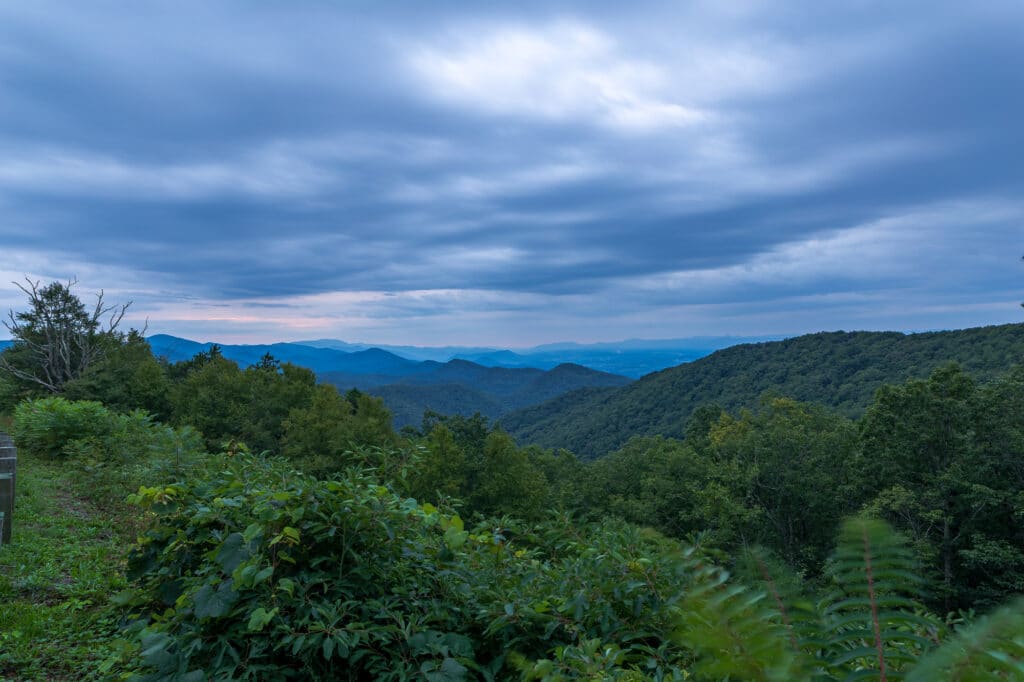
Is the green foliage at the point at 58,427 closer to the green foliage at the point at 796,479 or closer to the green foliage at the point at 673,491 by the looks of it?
the green foliage at the point at 673,491

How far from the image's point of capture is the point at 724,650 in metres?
0.89

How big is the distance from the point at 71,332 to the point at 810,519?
37.2m

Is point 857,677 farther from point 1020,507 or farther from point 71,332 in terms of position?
point 71,332

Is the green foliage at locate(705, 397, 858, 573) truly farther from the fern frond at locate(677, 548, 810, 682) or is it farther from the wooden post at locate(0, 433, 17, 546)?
the fern frond at locate(677, 548, 810, 682)

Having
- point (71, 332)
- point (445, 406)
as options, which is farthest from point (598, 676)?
point (445, 406)

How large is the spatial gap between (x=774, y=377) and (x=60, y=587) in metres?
105

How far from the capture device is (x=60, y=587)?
4383 mm

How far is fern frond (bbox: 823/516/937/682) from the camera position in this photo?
90cm

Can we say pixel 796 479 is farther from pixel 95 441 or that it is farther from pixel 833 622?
pixel 833 622

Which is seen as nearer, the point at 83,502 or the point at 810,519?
the point at 83,502

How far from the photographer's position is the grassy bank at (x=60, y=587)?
3373 millimetres

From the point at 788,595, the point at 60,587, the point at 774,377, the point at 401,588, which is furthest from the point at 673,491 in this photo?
the point at 774,377

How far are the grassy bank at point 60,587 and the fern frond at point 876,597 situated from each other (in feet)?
9.48

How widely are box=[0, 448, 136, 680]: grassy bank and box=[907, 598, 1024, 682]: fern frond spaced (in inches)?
119
